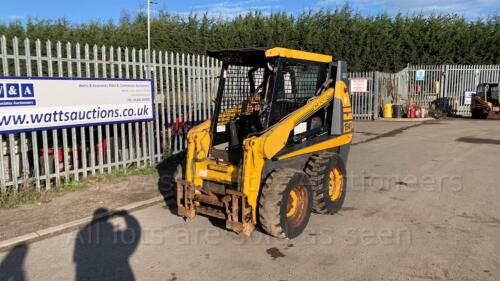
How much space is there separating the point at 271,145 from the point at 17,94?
3.85 meters

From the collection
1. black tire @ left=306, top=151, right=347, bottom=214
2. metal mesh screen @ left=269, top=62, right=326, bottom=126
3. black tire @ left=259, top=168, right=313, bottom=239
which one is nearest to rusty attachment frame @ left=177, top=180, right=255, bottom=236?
black tire @ left=259, top=168, right=313, bottom=239

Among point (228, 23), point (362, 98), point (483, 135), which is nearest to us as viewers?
point (483, 135)

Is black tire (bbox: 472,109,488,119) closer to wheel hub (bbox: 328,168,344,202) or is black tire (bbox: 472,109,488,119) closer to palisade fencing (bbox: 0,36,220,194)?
palisade fencing (bbox: 0,36,220,194)

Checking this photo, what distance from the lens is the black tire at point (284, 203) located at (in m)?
4.70

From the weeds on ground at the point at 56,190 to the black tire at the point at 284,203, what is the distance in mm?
3551

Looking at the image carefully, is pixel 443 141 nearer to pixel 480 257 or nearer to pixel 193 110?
pixel 193 110

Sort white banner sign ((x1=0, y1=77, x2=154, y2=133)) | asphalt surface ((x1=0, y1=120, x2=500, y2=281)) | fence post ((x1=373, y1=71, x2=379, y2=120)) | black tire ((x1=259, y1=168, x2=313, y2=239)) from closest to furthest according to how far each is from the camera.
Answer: asphalt surface ((x1=0, y1=120, x2=500, y2=281)) → black tire ((x1=259, y1=168, x2=313, y2=239)) → white banner sign ((x1=0, y1=77, x2=154, y2=133)) → fence post ((x1=373, y1=71, x2=379, y2=120))

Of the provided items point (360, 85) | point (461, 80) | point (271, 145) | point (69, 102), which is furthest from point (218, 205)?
point (461, 80)

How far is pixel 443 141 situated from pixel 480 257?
9052 millimetres

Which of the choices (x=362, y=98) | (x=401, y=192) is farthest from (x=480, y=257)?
(x=362, y=98)

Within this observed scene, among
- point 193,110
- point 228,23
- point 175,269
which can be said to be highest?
point 228,23

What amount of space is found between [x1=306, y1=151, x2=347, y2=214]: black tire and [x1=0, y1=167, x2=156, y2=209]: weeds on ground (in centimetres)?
370

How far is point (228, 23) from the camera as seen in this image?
28.7 m

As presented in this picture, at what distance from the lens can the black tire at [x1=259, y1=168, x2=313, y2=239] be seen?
4.70 meters
